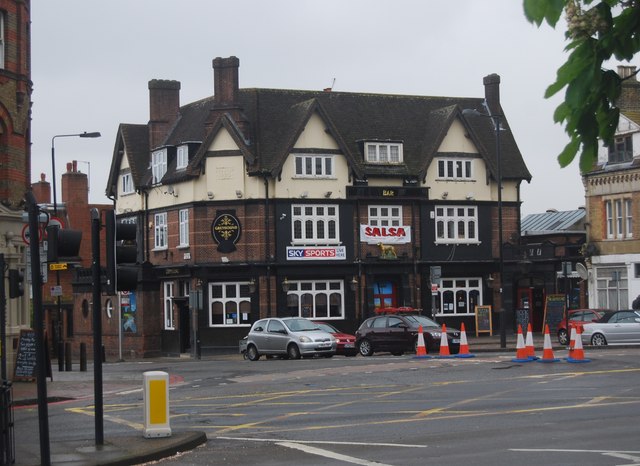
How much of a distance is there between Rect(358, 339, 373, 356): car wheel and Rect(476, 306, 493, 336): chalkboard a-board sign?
15.2 m

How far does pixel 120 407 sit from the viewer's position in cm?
2228


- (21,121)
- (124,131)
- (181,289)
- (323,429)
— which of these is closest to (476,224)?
(181,289)

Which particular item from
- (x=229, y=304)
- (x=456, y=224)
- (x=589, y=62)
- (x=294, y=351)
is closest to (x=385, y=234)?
(x=456, y=224)

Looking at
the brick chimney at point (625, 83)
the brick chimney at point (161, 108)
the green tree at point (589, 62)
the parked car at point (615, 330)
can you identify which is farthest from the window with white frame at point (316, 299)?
the green tree at point (589, 62)

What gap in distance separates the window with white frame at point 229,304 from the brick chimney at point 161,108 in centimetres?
1032

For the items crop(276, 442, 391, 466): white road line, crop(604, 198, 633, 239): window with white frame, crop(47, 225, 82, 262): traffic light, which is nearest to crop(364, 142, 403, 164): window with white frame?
crop(604, 198, 633, 239): window with white frame

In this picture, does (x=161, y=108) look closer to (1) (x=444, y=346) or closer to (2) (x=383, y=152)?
(2) (x=383, y=152)

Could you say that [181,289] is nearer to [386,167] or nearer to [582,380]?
[386,167]

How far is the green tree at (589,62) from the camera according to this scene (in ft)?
14.8

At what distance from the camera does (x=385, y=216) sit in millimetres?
54500

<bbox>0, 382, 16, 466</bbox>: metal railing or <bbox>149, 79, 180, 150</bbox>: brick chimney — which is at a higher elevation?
<bbox>149, 79, 180, 150</bbox>: brick chimney

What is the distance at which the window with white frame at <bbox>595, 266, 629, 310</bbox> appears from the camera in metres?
55.4

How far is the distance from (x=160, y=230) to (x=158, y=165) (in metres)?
3.39

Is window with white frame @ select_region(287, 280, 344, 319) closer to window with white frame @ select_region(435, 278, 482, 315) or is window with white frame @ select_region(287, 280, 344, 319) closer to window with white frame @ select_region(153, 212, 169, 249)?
window with white frame @ select_region(435, 278, 482, 315)
